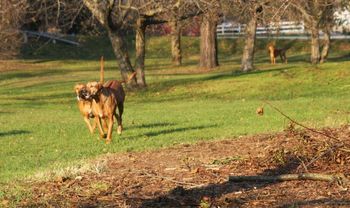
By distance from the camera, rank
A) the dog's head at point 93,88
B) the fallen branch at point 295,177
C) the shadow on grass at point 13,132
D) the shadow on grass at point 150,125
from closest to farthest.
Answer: the fallen branch at point 295,177 < the dog's head at point 93,88 < the shadow on grass at point 150,125 < the shadow on grass at point 13,132

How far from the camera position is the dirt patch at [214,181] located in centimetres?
685

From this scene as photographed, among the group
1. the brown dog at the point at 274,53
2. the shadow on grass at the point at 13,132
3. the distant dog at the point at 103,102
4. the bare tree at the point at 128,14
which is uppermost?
the bare tree at the point at 128,14

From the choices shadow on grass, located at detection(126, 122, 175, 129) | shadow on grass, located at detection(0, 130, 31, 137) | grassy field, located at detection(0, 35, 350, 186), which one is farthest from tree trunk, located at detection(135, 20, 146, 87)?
shadow on grass, located at detection(0, 130, 31, 137)

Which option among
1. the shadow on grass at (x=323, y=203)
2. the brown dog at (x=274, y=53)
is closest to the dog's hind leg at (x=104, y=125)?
the shadow on grass at (x=323, y=203)

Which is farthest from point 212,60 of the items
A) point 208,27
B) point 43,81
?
point 43,81

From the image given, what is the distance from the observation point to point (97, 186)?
7801 mm

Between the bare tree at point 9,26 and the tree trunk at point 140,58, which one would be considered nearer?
the bare tree at point 9,26

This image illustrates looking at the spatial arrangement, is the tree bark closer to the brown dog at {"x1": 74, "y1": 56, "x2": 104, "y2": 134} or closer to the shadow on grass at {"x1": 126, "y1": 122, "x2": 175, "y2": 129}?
the shadow on grass at {"x1": 126, "y1": 122, "x2": 175, "y2": 129}

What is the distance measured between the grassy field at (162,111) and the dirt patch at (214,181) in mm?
2064

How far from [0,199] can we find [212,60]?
120 feet

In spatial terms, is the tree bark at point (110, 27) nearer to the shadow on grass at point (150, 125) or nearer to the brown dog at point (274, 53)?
the shadow on grass at point (150, 125)

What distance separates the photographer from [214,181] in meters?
7.80

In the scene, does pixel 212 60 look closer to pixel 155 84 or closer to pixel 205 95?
pixel 155 84

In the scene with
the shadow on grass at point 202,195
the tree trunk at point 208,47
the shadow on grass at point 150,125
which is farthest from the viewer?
the tree trunk at point 208,47
